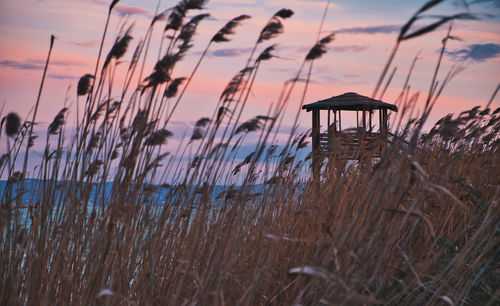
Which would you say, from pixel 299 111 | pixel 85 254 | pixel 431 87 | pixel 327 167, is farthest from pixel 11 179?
pixel 327 167

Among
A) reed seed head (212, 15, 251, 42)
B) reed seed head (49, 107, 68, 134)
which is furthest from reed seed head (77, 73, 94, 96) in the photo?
reed seed head (212, 15, 251, 42)

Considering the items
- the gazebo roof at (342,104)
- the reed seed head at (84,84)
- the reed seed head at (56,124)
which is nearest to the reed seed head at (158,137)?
the reed seed head at (84,84)

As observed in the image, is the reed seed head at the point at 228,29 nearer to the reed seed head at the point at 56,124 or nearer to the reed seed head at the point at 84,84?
the reed seed head at the point at 84,84

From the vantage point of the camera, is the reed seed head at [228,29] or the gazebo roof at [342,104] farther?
the gazebo roof at [342,104]

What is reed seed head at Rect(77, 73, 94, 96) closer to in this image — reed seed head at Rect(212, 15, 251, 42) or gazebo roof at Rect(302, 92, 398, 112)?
reed seed head at Rect(212, 15, 251, 42)

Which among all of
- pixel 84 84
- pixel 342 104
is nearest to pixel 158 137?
pixel 84 84

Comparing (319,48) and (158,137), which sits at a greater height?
(319,48)

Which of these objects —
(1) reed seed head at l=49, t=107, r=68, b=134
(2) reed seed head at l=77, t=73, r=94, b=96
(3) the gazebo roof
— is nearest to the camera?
(2) reed seed head at l=77, t=73, r=94, b=96

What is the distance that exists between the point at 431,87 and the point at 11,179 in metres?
2.13

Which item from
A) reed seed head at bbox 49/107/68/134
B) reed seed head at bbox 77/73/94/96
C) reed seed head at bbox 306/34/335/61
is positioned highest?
reed seed head at bbox 306/34/335/61

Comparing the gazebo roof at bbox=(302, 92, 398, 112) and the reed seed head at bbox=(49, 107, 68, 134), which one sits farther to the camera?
the gazebo roof at bbox=(302, 92, 398, 112)

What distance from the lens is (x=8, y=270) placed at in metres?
2.50

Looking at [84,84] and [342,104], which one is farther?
[342,104]

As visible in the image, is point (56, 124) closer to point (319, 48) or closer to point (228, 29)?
point (228, 29)
